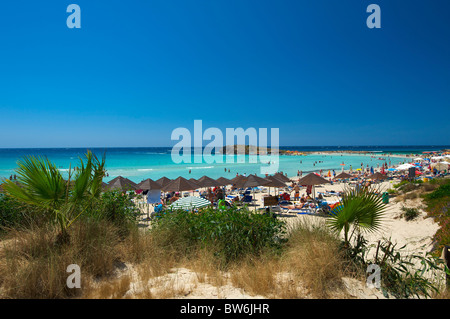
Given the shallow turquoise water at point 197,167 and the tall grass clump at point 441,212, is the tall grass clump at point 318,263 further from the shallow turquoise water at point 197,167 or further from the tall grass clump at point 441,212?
the shallow turquoise water at point 197,167

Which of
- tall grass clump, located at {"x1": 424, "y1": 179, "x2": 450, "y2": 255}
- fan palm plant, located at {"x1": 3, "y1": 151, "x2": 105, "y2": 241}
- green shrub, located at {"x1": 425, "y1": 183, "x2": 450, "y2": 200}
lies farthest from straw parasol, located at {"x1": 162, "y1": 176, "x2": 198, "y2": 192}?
green shrub, located at {"x1": 425, "y1": 183, "x2": 450, "y2": 200}

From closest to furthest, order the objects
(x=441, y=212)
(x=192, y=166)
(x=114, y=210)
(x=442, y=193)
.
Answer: (x=114, y=210) → (x=441, y=212) → (x=442, y=193) → (x=192, y=166)

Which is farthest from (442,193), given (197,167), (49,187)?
(197,167)

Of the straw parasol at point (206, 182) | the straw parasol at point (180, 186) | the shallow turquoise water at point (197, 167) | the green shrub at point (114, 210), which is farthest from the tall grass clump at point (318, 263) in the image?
the shallow turquoise water at point (197, 167)

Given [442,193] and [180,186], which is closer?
[442,193]

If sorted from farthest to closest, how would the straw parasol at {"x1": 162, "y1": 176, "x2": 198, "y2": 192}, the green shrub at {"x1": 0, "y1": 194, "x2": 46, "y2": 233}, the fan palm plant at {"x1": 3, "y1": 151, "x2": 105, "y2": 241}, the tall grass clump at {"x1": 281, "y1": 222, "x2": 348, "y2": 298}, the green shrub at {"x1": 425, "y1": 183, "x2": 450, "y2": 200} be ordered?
1. the straw parasol at {"x1": 162, "y1": 176, "x2": 198, "y2": 192}
2. the green shrub at {"x1": 425, "y1": 183, "x2": 450, "y2": 200}
3. the green shrub at {"x1": 0, "y1": 194, "x2": 46, "y2": 233}
4. the fan palm plant at {"x1": 3, "y1": 151, "x2": 105, "y2": 241}
5. the tall grass clump at {"x1": 281, "y1": 222, "x2": 348, "y2": 298}

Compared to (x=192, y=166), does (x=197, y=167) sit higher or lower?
lower

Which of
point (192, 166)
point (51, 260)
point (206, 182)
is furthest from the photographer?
point (192, 166)

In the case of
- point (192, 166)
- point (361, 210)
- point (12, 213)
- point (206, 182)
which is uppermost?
point (361, 210)

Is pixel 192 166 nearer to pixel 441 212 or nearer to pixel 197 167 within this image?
pixel 197 167

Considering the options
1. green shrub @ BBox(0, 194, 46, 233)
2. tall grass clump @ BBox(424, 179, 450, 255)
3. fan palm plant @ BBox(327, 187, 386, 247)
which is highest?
fan palm plant @ BBox(327, 187, 386, 247)

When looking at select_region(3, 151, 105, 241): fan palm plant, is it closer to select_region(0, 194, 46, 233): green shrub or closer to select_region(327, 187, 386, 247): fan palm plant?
select_region(0, 194, 46, 233): green shrub

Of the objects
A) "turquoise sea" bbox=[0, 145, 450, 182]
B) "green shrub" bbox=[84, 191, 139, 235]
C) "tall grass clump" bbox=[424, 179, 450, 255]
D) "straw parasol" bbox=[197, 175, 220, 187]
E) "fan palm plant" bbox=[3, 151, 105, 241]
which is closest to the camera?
"fan palm plant" bbox=[3, 151, 105, 241]
